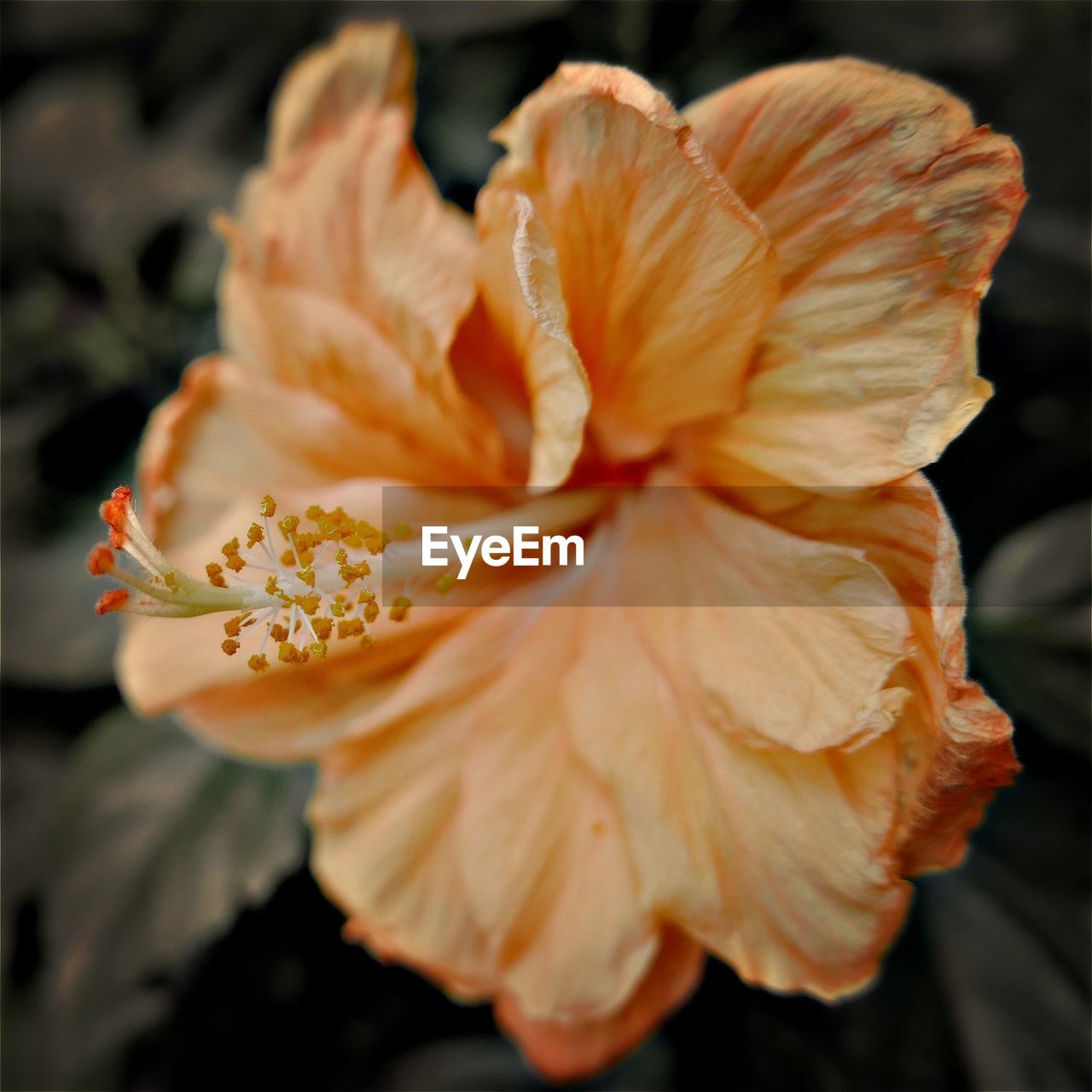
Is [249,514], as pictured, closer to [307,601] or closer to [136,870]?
[307,601]

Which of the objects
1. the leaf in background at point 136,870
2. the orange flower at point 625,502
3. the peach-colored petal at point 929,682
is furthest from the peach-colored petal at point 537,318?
the leaf in background at point 136,870

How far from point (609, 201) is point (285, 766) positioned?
20.7 inches

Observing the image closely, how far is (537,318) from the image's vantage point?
469mm

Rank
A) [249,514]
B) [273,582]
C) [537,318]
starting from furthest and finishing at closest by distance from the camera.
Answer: [249,514] < [273,582] < [537,318]

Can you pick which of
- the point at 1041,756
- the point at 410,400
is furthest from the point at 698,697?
the point at 1041,756

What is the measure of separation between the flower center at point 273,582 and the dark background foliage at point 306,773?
0.80ft

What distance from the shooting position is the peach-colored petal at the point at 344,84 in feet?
2.22

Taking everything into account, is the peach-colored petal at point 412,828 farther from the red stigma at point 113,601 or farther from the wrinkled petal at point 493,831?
the red stigma at point 113,601

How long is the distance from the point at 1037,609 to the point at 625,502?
38cm

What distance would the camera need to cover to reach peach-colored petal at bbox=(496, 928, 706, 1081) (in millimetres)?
628

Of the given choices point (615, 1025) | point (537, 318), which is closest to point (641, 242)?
point (537, 318)

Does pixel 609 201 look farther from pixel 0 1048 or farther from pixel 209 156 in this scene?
pixel 0 1048

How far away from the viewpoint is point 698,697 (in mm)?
547

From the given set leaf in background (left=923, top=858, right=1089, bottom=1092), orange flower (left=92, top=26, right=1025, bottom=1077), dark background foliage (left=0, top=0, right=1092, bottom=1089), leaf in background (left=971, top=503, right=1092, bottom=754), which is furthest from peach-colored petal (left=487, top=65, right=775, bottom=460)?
leaf in background (left=923, top=858, right=1089, bottom=1092)
